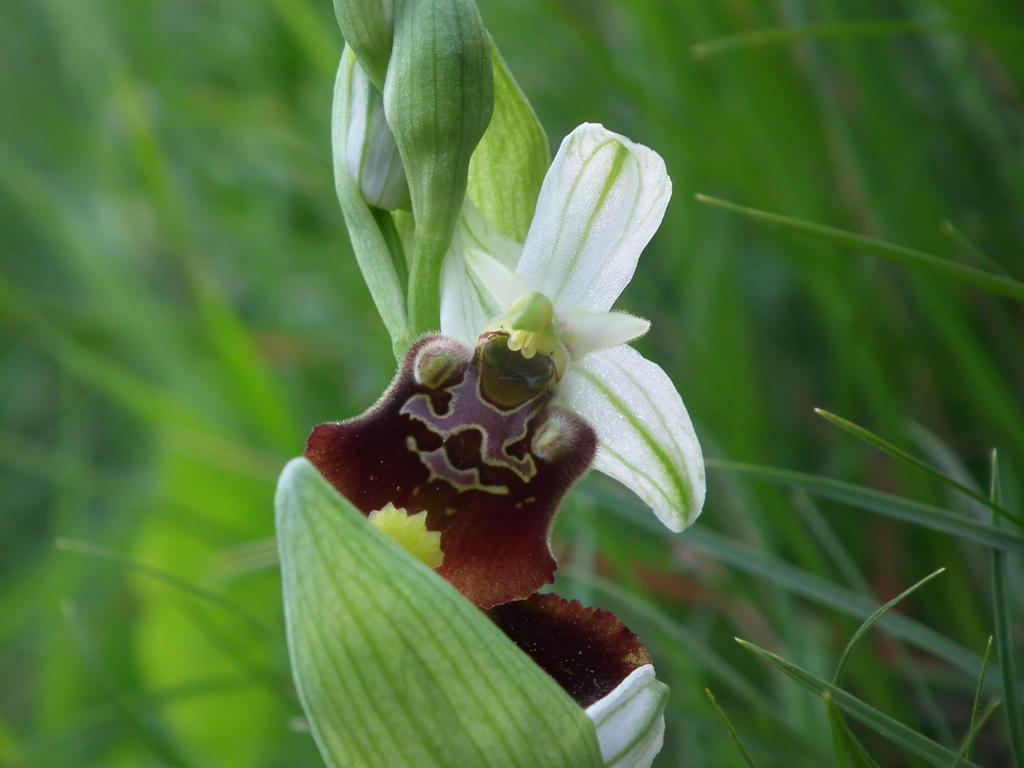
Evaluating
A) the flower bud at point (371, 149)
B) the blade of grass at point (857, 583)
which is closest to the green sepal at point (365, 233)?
the flower bud at point (371, 149)

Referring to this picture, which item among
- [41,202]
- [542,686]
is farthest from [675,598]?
[41,202]

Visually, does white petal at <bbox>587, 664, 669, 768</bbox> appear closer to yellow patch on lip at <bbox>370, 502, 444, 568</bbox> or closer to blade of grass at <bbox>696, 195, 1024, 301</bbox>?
yellow patch on lip at <bbox>370, 502, 444, 568</bbox>

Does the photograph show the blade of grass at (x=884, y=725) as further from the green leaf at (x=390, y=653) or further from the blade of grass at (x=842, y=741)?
the green leaf at (x=390, y=653)

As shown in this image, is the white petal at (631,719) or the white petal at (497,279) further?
the white petal at (497,279)

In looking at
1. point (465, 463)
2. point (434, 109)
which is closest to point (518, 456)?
point (465, 463)

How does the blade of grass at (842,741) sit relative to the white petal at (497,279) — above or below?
below

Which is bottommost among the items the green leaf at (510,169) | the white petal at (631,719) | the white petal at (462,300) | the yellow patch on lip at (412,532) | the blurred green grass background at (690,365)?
the blurred green grass background at (690,365)
